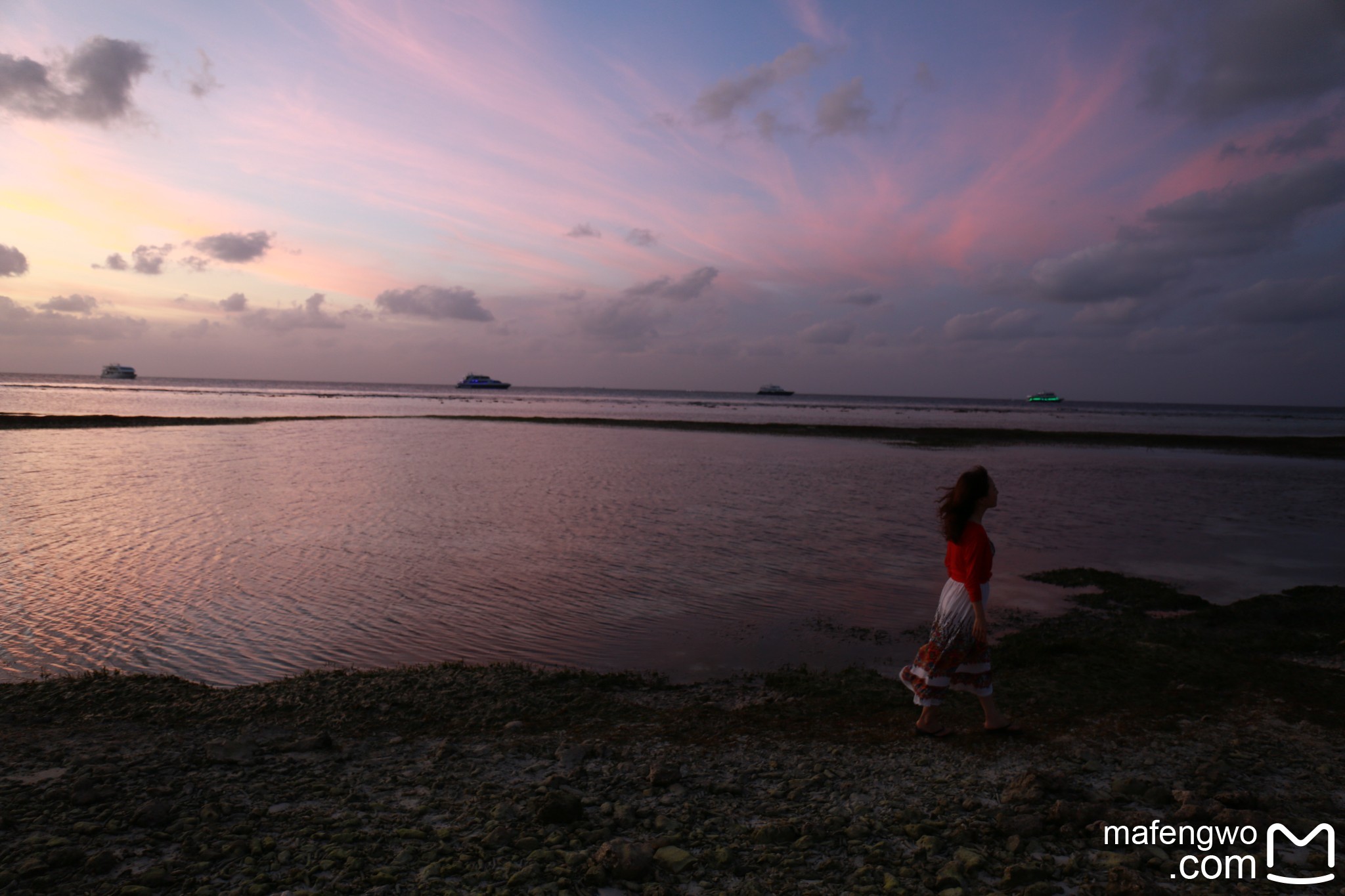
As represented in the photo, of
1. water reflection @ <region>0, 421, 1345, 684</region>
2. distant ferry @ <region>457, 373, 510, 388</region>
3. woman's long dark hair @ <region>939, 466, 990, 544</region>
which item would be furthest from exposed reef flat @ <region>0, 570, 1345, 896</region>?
distant ferry @ <region>457, 373, 510, 388</region>

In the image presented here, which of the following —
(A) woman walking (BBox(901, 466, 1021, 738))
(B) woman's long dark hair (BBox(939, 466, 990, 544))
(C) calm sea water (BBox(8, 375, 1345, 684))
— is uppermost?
(B) woman's long dark hair (BBox(939, 466, 990, 544))

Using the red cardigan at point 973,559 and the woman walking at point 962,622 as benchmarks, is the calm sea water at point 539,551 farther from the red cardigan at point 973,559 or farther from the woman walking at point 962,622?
the red cardigan at point 973,559

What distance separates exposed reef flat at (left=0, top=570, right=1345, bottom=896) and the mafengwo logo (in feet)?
0.27

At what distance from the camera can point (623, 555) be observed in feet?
46.3

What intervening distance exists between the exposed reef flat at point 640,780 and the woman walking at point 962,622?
30 centimetres

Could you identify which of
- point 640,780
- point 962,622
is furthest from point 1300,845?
point 640,780

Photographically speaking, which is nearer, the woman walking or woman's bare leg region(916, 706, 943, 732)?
the woman walking

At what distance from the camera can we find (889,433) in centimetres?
5638

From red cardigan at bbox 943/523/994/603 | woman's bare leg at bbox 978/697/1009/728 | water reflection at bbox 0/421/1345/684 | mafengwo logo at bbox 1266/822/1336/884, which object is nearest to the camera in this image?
mafengwo logo at bbox 1266/822/1336/884

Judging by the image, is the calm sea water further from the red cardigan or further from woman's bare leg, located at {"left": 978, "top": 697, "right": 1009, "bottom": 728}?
the red cardigan

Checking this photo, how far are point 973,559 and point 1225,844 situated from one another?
2.44 metres

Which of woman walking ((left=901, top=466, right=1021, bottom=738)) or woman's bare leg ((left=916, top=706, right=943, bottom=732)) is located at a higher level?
woman walking ((left=901, top=466, right=1021, bottom=738))

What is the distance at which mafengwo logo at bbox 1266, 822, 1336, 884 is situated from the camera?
13.9 ft

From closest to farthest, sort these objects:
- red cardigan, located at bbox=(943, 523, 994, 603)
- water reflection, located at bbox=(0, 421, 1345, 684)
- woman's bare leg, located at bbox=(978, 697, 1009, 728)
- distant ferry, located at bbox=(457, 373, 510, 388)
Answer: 1. red cardigan, located at bbox=(943, 523, 994, 603)
2. woman's bare leg, located at bbox=(978, 697, 1009, 728)
3. water reflection, located at bbox=(0, 421, 1345, 684)
4. distant ferry, located at bbox=(457, 373, 510, 388)
